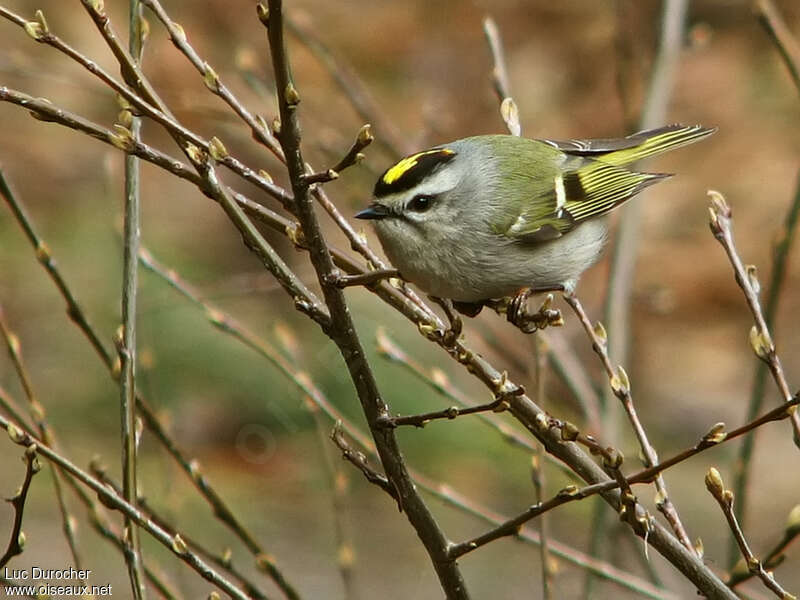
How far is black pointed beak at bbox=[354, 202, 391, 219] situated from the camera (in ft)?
8.82

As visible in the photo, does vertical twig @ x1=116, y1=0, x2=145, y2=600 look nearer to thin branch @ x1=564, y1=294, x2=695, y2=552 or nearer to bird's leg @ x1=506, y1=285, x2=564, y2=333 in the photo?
bird's leg @ x1=506, y1=285, x2=564, y2=333

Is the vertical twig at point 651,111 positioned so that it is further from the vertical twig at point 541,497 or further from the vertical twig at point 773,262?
the vertical twig at point 541,497

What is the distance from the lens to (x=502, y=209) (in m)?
3.11

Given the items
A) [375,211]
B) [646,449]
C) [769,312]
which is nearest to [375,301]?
[769,312]

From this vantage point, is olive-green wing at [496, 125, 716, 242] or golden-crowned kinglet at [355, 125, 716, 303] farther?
olive-green wing at [496, 125, 716, 242]

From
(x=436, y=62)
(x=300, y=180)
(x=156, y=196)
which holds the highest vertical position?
(x=436, y=62)

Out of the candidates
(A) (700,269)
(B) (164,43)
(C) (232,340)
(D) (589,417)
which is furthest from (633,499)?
(B) (164,43)

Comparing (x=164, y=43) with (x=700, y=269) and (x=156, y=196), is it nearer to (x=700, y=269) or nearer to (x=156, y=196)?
(x=156, y=196)

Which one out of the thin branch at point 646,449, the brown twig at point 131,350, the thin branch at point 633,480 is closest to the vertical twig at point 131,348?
the brown twig at point 131,350

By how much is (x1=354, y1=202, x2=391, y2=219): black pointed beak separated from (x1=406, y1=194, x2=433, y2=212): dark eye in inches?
3.1

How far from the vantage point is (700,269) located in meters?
9.48

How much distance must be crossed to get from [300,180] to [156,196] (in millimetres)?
8023

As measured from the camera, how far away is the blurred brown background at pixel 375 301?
5824 mm

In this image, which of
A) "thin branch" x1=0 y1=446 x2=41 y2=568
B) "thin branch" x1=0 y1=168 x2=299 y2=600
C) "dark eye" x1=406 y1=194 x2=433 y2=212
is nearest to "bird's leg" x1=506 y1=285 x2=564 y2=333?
"dark eye" x1=406 y1=194 x2=433 y2=212
